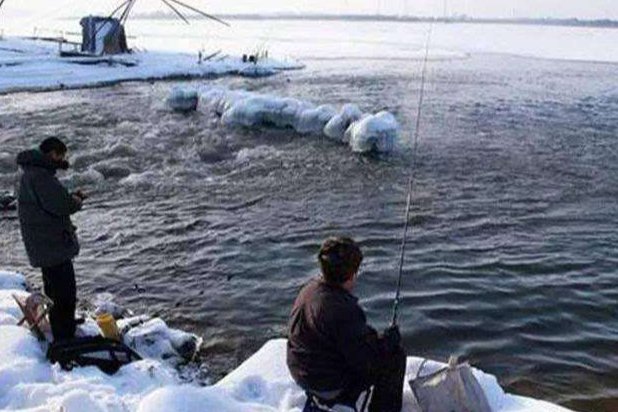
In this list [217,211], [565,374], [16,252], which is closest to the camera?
[565,374]

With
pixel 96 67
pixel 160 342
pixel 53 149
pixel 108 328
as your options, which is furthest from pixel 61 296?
pixel 96 67

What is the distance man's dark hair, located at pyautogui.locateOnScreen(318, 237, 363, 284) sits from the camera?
15.8 ft

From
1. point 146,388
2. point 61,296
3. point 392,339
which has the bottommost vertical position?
point 146,388

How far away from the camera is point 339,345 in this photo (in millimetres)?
4828

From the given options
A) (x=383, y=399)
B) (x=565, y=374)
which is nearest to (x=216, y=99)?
(x=565, y=374)

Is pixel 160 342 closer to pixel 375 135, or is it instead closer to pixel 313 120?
pixel 375 135

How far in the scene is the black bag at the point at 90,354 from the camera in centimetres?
696

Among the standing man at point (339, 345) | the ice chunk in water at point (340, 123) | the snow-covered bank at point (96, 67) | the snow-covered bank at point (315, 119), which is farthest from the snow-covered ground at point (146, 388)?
the snow-covered bank at point (96, 67)

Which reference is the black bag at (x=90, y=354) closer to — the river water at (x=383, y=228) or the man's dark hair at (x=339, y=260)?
the river water at (x=383, y=228)

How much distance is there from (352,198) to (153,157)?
6915mm

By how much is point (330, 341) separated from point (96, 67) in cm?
4352

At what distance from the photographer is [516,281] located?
11078 mm

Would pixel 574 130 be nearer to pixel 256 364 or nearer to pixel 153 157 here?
pixel 153 157

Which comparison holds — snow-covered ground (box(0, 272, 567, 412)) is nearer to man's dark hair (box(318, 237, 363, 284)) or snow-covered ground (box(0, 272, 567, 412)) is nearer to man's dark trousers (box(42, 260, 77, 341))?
man's dark trousers (box(42, 260, 77, 341))
